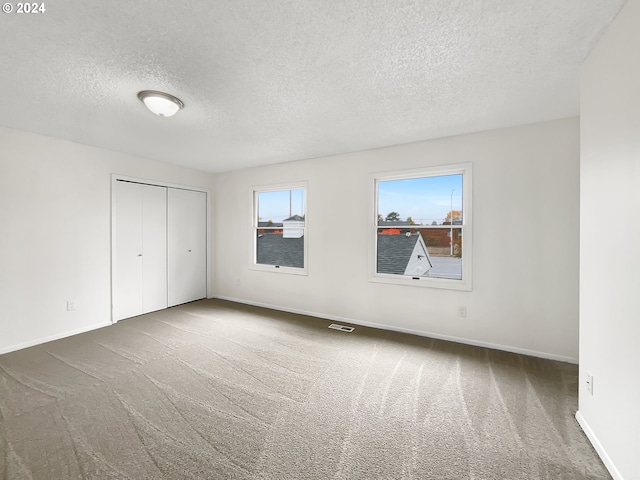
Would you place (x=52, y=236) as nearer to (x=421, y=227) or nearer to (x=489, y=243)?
(x=421, y=227)

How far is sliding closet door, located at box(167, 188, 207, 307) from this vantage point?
4.82m

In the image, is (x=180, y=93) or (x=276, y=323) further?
(x=276, y=323)

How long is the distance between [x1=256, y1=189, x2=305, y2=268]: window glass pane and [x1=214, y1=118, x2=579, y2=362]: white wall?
0.98ft

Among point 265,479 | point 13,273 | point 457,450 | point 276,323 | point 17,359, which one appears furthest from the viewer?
point 276,323

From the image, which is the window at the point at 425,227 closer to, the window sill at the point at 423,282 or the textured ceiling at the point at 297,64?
the window sill at the point at 423,282

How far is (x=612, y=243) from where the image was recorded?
5.12 feet

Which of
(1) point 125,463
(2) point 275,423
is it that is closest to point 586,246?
(2) point 275,423

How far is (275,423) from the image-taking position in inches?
76.1

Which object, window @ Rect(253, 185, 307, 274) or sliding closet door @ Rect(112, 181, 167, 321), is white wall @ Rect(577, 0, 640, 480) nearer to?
window @ Rect(253, 185, 307, 274)

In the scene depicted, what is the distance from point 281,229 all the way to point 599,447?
424 cm

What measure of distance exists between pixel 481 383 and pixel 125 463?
2.73 metres

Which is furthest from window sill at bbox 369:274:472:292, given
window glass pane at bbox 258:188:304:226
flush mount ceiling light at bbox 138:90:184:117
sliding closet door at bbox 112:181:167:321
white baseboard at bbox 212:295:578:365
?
sliding closet door at bbox 112:181:167:321

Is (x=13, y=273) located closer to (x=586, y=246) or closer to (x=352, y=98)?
(x=352, y=98)

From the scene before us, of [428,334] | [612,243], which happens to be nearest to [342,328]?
[428,334]
